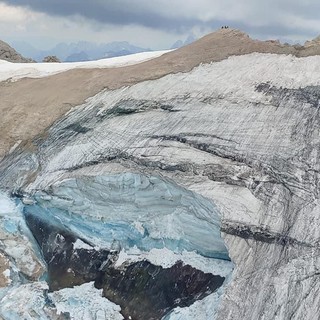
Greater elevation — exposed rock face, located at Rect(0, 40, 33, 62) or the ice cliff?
exposed rock face, located at Rect(0, 40, 33, 62)

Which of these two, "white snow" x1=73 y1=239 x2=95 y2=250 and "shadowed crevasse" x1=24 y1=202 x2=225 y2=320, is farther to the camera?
"white snow" x1=73 y1=239 x2=95 y2=250

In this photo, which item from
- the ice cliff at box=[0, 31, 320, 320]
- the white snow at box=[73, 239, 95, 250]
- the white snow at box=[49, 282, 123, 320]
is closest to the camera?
the ice cliff at box=[0, 31, 320, 320]

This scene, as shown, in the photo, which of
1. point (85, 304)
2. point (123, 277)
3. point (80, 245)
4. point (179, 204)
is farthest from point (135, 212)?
point (85, 304)

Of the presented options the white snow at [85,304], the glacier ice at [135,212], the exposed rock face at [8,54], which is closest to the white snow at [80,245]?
the glacier ice at [135,212]

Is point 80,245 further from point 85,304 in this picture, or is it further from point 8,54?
point 8,54

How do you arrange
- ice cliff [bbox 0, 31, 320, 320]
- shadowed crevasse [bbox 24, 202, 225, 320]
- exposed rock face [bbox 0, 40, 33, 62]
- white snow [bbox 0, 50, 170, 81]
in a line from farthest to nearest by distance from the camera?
exposed rock face [bbox 0, 40, 33, 62] < white snow [bbox 0, 50, 170, 81] < shadowed crevasse [bbox 24, 202, 225, 320] < ice cliff [bbox 0, 31, 320, 320]

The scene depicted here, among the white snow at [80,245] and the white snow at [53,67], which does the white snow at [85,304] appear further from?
Result: the white snow at [53,67]

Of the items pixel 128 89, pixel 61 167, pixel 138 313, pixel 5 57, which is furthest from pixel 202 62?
pixel 5 57

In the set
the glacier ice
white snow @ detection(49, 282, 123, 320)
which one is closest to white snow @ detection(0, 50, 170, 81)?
the glacier ice

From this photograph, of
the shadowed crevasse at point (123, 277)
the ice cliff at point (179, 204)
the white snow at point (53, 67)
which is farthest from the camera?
the white snow at point (53, 67)

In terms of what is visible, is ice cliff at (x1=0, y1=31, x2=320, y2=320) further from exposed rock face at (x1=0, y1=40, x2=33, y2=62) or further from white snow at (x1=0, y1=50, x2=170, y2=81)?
exposed rock face at (x1=0, y1=40, x2=33, y2=62)
